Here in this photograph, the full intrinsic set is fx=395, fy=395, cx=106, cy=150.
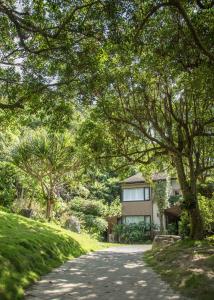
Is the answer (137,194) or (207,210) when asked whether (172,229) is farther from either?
(207,210)

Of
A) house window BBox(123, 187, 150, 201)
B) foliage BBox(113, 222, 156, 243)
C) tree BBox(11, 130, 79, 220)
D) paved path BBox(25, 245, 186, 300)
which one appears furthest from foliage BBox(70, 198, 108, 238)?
paved path BBox(25, 245, 186, 300)

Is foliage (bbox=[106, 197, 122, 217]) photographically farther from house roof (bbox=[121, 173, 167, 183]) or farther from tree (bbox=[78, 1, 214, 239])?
tree (bbox=[78, 1, 214, 239])

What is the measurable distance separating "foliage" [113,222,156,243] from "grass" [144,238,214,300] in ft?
81.2

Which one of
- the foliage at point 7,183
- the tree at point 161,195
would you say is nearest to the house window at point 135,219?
the tree at point 161,195

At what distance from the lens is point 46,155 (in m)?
28.3

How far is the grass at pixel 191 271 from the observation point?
902 cm

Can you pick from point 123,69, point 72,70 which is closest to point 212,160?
point 123,69

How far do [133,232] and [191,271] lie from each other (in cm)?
3056

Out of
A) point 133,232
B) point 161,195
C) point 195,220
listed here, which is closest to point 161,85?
point 195,220

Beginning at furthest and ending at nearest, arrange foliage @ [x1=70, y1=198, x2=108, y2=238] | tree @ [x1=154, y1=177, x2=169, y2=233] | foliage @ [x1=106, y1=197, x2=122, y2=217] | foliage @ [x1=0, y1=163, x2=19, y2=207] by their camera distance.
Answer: foliage @ [x1=106, y1=197, x2=122, y2=217] < tree @ [x1=154, y1=177, x2=169, y2=233] < foliage @ [x1=70, y1=198, x2=108, y2=238] < foliage @ [x1=0, y1=163, x2=19, y2=207]

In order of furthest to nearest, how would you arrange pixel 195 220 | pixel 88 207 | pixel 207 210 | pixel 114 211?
pixel 114 211
pixel 88 207
pixel 207 210
pixel 195 220

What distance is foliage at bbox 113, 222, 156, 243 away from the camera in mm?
40938

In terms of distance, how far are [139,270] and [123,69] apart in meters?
8.43

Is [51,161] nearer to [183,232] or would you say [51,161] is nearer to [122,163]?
[122,163]
